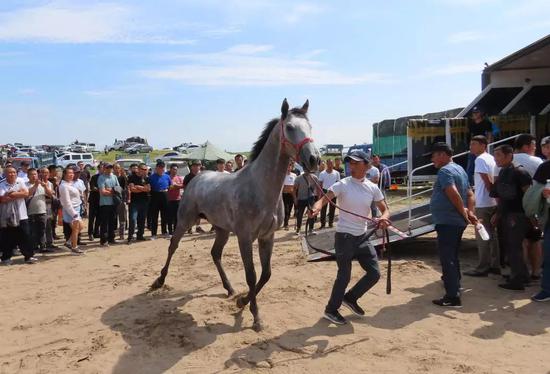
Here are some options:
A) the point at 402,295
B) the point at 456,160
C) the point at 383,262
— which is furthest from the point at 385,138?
the point at 402,295

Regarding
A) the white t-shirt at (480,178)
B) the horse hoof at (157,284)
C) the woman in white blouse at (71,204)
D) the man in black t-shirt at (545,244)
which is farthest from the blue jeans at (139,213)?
the man in black t-shirt at (545,244)

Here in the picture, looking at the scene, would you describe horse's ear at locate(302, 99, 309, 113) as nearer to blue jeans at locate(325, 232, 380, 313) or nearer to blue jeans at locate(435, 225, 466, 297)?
blue jeans at locate(325, 232, 380, 313)

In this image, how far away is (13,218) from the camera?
8805mm

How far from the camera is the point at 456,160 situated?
1093 cm

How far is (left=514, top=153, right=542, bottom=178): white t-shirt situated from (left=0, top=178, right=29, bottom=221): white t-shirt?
8486mm

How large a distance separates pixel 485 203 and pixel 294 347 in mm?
3952

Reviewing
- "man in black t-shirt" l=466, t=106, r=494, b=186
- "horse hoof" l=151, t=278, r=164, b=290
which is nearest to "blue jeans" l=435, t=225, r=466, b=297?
"horse hoof" l=151, t=278, r=164, b=290

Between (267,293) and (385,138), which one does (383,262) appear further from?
(385,138)

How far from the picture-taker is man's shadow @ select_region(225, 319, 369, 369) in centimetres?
447

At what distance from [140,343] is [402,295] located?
3.47m

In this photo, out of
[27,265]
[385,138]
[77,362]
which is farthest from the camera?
[385,138]

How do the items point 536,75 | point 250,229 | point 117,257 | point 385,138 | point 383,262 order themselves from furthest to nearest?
1. point 385,138
2. point 536,75
3. point 117,257
4. point 383,262
5. point 250,229

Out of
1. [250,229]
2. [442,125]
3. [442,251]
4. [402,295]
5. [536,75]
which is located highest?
[536,75]

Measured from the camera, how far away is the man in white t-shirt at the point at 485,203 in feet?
22.2
